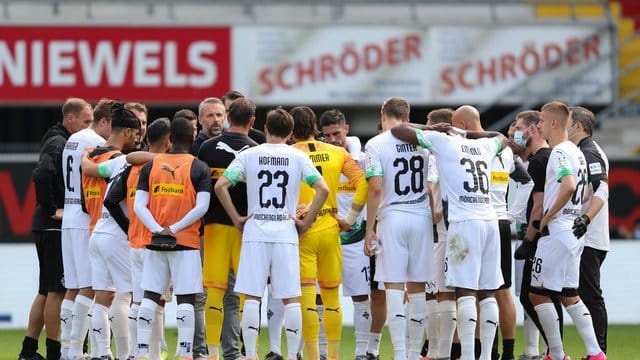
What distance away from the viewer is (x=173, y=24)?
75.6 feet

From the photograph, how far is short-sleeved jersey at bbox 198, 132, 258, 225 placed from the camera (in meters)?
11.3

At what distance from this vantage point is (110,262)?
1135cm

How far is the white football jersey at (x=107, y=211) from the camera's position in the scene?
11.4 meters

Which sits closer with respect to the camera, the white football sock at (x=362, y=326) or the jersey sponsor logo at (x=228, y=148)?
the jersey sponsor logo at (x=228, y=148)

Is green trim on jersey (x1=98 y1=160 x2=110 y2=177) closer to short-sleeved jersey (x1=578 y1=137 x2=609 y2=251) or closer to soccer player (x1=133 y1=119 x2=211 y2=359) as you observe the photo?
soccer player (x1=133 y1=119 x2=211 y2=359)

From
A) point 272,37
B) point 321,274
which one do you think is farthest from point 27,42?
point 321,274

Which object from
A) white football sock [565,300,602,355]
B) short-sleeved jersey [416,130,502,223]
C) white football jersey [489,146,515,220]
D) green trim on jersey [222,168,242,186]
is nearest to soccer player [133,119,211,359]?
green trim on jersey [222,168,242,186]

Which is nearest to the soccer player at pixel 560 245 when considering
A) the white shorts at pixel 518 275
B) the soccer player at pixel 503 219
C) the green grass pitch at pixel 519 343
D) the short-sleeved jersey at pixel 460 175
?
the soccer player at pixel 503 219

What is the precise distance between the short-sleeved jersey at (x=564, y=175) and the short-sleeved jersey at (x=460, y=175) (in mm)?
756

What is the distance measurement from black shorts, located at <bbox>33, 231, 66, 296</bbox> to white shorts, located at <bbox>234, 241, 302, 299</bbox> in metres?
2.34

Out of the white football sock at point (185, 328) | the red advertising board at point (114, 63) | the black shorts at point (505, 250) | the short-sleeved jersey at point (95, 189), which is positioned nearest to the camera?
the white football sock at point (185, 328)

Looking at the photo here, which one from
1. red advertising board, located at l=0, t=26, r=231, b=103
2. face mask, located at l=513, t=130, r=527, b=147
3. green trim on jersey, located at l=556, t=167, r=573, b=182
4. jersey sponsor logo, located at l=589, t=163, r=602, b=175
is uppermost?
red advertising board, located at l=0, t=26, r=231, b=103

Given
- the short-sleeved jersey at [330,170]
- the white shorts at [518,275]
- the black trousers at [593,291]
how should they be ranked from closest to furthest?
the short-sleeved jersey at [330,170], the black trousers at [593,291], the white shorts at [518,275]

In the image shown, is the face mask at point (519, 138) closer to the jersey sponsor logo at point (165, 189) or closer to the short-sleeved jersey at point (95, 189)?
the jersey sponsor logo at point (165, 189)
